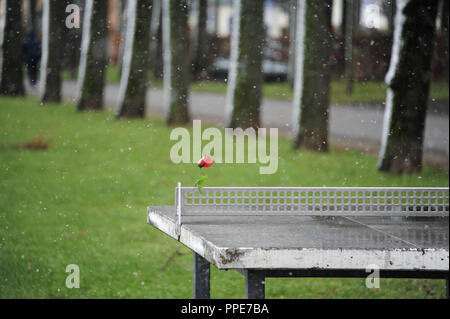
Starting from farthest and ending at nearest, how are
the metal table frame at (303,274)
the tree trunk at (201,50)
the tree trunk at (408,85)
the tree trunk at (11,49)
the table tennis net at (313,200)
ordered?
the tree trunk at (201,50) < the tree trunk at (11,49) < the tree trunk at (408,85) < the table tennis net at (313,200) < the metal table frame at (303,274)

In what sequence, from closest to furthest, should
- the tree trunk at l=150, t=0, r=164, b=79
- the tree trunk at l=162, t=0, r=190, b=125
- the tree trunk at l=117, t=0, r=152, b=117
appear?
the tree trunk at l=162, t=0, r=190, b=125 < the tree trunk at l=117, t=0, r=152, b=117 < the tree trunk at l=150, t=0, r=164, b=79

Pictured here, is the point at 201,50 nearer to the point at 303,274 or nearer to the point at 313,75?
the point at 313,75

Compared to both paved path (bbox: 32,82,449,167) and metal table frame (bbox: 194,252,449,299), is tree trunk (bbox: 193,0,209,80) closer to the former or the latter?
paved path (bbox: 32,82,449,167)

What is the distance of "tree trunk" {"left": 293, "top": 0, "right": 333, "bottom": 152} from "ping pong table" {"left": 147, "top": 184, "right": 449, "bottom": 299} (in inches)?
413

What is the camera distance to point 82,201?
12312 mm

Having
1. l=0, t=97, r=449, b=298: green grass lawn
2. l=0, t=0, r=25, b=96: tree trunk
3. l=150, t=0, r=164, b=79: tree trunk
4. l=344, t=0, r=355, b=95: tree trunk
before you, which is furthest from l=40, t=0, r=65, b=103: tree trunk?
l=150, t=0, r=164, b=79: tree trunk

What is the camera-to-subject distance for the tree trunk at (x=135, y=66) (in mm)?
20609

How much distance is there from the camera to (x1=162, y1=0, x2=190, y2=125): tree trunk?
755 inches

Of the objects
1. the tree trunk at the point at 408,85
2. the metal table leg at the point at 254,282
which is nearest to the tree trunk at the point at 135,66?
the tree trunk at the point at 408,85

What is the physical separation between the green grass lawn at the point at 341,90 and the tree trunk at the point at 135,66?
8.25 meters

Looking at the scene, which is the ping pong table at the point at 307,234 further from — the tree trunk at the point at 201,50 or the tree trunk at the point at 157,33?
the tree trunk at the point at 201,50

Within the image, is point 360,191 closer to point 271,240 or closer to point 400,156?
point 271,240

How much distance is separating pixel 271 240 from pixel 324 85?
11831mm

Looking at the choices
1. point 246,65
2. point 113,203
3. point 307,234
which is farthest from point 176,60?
point 307,234
